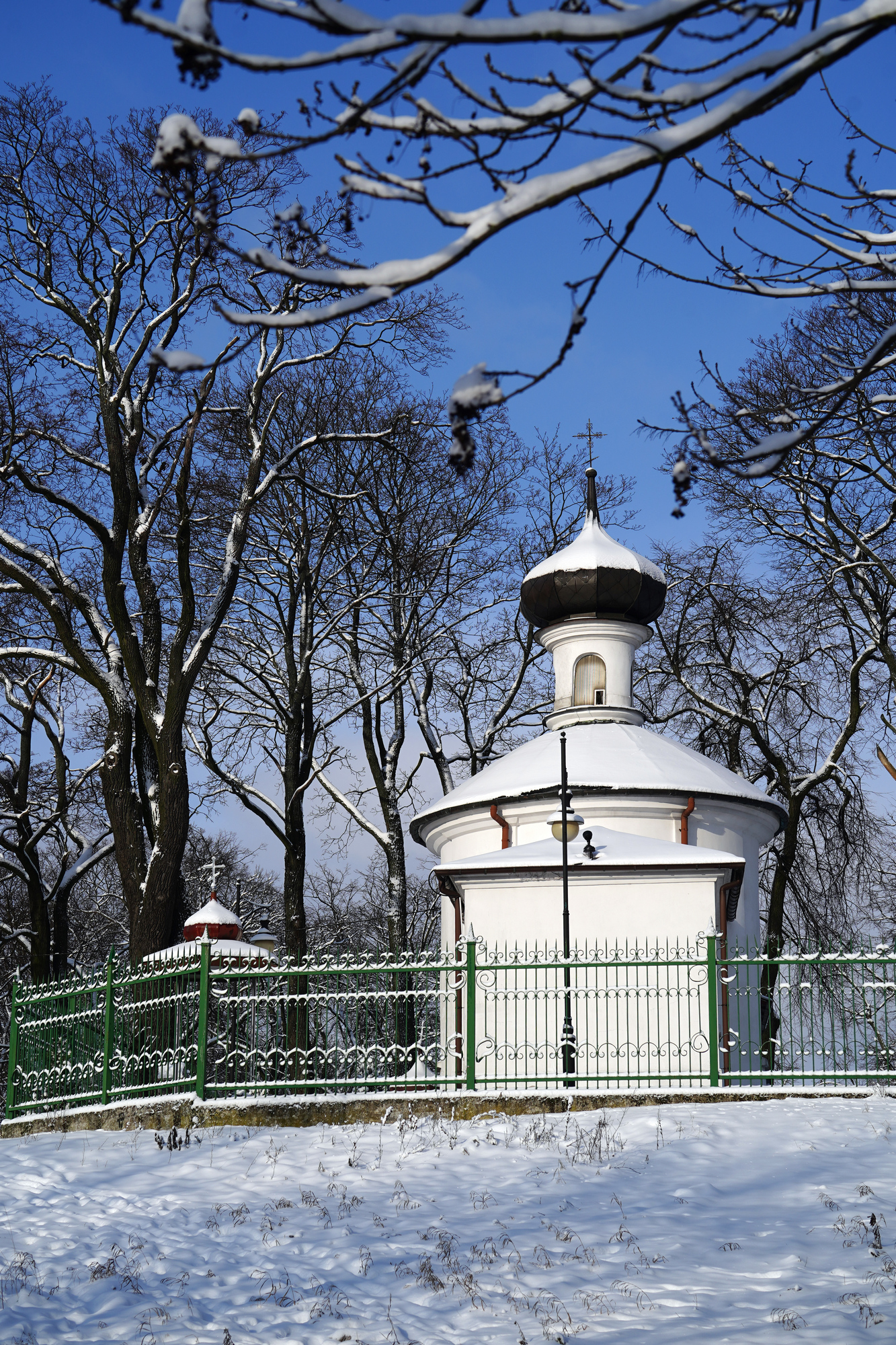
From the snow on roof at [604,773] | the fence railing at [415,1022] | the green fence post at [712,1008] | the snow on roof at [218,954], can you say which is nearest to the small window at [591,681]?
the snow on roof at [604,773]

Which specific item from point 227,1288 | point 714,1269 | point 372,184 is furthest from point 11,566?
point 372,184

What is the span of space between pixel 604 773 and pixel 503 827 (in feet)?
5.40

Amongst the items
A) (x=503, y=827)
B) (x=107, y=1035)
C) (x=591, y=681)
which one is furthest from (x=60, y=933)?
(x=107, y=1035)

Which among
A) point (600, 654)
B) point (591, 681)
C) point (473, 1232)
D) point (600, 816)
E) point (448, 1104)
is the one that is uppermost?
point (600, 654)

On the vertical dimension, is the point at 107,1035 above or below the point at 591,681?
below

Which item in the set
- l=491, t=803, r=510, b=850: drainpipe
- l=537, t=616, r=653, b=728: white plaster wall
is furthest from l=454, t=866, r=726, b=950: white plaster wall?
l=537, t=616, r=653, b=728: white plaster wall

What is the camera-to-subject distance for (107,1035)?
42.6 feet

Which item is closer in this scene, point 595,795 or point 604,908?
point 604,908

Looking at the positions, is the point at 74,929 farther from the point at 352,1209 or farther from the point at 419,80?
the point at 419,80

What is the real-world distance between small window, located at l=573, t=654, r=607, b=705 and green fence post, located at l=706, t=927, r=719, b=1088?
8.59 meters

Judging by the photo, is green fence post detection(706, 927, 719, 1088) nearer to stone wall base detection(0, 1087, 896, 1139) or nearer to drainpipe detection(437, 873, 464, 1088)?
stone wall base detection(0, 1087, 896, 1139)

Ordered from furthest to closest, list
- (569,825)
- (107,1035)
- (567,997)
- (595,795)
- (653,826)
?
(653,826), (595,795), (569,825), (107,1035), (567,997)

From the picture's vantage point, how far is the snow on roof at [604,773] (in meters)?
17.5

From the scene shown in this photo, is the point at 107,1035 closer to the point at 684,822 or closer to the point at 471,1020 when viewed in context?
the point at 471,1020
